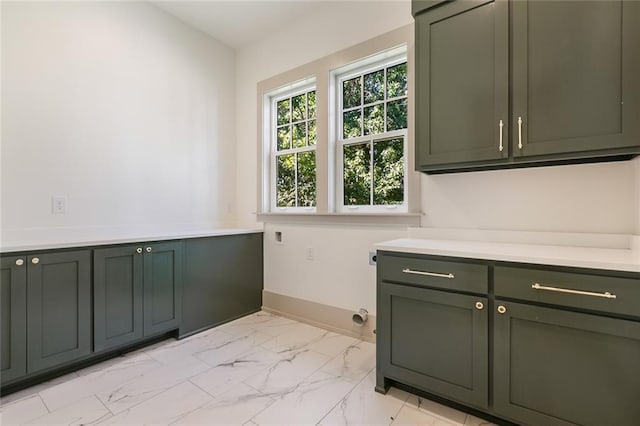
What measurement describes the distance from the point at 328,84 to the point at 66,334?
106 inches

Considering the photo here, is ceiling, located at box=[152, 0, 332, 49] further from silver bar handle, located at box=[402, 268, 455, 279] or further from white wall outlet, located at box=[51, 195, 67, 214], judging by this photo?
silver bar handle, located at box=[402, 268, 455, 279]

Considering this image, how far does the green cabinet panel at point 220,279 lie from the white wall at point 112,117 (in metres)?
0.53

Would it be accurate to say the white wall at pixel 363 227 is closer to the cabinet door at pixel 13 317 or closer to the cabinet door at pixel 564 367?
the cabinet door at pixel 564 367

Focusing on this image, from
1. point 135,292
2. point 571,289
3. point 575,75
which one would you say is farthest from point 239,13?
point 571,289

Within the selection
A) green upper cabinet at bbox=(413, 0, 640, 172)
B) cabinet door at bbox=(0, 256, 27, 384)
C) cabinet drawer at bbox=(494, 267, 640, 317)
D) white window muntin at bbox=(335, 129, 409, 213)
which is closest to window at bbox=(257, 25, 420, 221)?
white window muntin at bbox=(335, 129, 409, 213)

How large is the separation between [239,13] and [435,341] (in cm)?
322

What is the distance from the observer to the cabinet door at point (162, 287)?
2285 millimetres

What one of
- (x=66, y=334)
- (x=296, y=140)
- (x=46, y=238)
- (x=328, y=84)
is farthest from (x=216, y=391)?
(x=328, y=84)

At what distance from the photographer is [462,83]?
5.71 ft

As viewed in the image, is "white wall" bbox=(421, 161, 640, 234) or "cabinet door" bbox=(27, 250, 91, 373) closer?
"white wall" bbox=(421, 161, 640, 234)

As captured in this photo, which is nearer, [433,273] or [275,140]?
[433,273]

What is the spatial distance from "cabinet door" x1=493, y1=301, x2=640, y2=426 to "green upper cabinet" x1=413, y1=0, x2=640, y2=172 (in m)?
0.81

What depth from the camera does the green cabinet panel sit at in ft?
8.43

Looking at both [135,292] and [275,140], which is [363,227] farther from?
[135,292]
